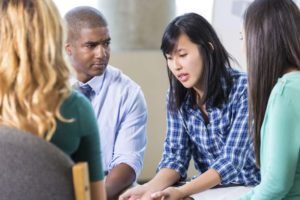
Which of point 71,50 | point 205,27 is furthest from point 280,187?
point 71,50

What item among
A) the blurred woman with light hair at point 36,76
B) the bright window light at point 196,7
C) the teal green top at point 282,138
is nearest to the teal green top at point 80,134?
the blurred woman with light hair at point 36,76

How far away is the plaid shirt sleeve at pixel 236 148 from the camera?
6.05ft

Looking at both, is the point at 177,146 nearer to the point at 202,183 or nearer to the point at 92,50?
the point at 202,183

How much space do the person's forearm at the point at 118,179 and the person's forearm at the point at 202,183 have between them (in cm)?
27

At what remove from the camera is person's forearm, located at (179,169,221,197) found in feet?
5.84

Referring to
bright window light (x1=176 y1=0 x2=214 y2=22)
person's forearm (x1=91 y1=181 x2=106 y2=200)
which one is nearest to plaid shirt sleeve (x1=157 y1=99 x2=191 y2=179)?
person's forearm (x1=91 y1=181 x2=106 y2=200)

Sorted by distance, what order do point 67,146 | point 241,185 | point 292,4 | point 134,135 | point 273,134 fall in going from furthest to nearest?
1. point 134,135
2. point 241,185
3. point 292,4
4. point 273,134
5. point 67,146

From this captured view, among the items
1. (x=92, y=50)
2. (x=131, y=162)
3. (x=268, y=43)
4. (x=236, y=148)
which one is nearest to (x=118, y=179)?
(x=131, y=162)

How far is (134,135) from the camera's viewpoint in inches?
83.0

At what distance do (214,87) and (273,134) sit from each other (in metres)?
0.62

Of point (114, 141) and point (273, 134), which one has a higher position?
point (273, 134)

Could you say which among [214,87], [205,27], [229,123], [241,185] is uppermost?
[205,27]

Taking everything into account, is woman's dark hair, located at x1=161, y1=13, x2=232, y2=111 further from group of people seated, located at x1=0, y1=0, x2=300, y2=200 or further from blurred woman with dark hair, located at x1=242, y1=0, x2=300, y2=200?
blurred woman with dark hair, located at x1=242, y1=0, x2=300, y2=200

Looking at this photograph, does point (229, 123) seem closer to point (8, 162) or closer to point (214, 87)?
point (214, 87)
